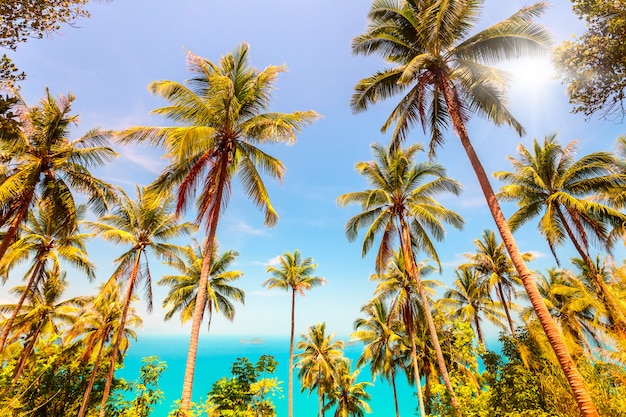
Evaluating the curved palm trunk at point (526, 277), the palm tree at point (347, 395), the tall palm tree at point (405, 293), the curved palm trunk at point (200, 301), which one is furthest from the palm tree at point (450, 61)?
the palm tree at point (347, 395)

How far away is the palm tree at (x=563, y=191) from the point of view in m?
12.2

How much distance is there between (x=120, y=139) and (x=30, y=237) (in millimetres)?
11405

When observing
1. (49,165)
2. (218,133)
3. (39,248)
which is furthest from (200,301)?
(39,248)

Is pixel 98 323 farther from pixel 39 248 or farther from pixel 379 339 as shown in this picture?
pixel 379 339

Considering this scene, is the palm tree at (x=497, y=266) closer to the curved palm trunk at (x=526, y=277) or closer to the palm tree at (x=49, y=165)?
the curved palm trunk at (x=526, y=277)

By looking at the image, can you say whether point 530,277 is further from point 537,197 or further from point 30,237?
point 30,237

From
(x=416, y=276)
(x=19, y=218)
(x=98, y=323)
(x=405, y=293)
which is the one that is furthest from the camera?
(x=98, y=323)

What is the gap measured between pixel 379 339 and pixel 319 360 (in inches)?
234

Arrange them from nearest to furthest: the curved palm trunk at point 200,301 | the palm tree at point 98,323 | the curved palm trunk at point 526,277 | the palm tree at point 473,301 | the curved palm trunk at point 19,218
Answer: the curved palm trunk at point 526,277, the curved palm trunk at point 200,301, the curved palm trunk at point 19,218, the palm tree at point 98,323, the palm tree at point 473,301

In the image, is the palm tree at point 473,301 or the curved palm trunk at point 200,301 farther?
the palm tree at point 473,301

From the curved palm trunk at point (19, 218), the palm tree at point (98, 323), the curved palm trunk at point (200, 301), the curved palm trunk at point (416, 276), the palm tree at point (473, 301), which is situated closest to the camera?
the curved palm trunk at point (200, 301)

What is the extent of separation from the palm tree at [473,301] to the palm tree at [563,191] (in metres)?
9.32

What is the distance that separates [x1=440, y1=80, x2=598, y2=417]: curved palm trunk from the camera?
17.5ft

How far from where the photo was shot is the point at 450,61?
930 centimetres
